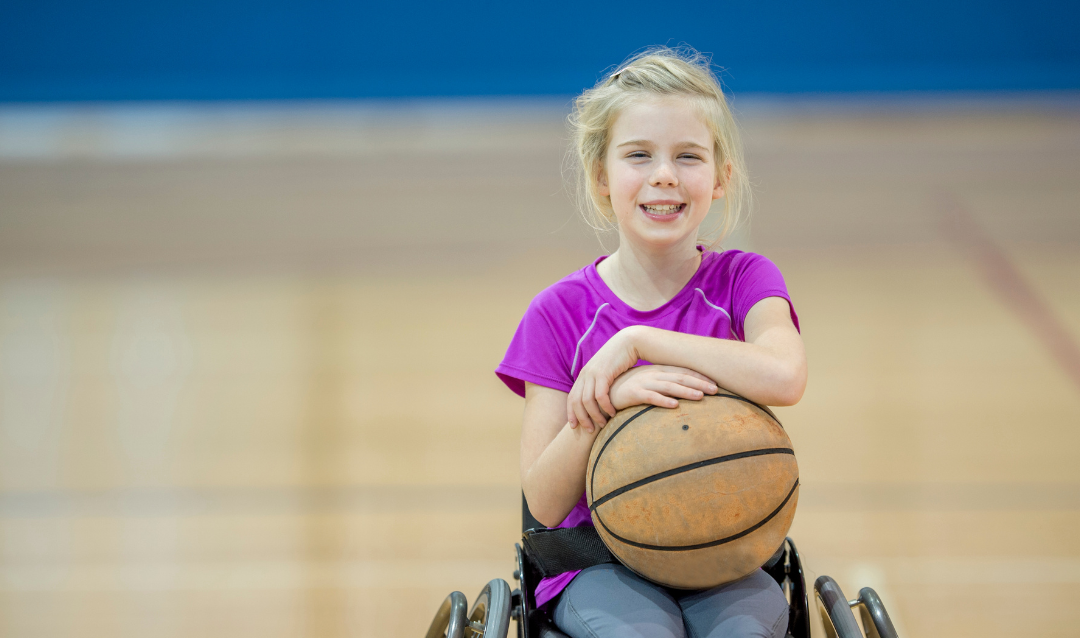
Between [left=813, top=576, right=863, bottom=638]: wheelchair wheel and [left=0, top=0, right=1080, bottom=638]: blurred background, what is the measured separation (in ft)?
3.50

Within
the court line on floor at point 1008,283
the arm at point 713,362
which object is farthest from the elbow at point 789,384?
the court line on floor at point 1008,283

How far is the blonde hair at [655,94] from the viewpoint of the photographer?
119 cm

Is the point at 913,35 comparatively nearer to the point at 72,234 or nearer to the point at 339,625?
the point at 339,625

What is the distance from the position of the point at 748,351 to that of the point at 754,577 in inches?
12.0

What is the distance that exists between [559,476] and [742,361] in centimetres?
29

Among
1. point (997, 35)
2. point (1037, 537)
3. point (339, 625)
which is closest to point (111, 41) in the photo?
point (339, 625)

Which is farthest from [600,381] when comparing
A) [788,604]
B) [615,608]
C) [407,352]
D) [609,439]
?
[407,352]

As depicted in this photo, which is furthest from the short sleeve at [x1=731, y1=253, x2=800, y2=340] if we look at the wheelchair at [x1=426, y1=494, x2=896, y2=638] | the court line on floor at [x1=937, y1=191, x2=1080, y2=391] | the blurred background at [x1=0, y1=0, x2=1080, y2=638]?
the court line on floor at [x1=937, y1=191, x2=1080, y2=391]

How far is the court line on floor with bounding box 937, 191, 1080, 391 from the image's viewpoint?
10.0 ft

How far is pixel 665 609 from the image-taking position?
3.33 ft

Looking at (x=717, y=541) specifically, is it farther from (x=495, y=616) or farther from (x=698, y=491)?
(x=495, y=616)

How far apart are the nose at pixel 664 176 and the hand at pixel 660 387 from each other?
287 mm

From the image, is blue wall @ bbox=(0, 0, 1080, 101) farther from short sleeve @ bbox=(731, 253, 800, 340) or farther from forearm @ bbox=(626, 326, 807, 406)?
forearm @ bbox=(626, 326, 807, 406)

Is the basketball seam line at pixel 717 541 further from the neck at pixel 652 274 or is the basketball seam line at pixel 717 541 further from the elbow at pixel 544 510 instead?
the neck at pixel 652 274
